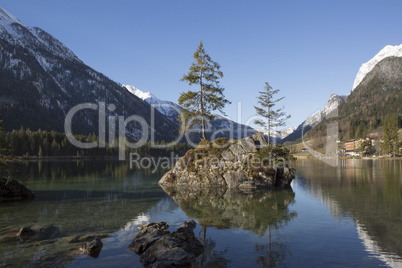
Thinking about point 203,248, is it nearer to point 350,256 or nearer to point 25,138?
point 350,256

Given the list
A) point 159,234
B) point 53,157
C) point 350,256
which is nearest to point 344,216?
point 350,256

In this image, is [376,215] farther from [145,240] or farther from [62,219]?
[62,219]

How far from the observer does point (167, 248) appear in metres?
13.0

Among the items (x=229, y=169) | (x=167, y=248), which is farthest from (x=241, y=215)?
(x=229, y=169)

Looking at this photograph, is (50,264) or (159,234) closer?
(50,264)

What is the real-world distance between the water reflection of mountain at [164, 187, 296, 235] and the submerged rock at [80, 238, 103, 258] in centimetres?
785

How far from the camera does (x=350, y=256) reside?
13008 millimetres

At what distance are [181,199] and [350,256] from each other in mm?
20569

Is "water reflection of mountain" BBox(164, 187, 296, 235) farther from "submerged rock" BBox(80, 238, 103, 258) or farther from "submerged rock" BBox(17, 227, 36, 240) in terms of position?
"submerged rock" BBox(17, 227, 36, 240)

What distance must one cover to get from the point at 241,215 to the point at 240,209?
7.72 ft

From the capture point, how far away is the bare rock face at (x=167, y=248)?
12328 mm

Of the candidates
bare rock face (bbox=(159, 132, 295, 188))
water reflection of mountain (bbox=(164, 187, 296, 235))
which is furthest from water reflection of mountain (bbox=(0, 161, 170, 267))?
bare rock face (bbox=(159, 132, 295, 188))

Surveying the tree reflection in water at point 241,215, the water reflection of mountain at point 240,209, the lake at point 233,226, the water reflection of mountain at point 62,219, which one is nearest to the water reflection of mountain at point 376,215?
the lake at point 233,226

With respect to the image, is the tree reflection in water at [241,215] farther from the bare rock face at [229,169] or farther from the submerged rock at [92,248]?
the bare rock face at [229,169]
